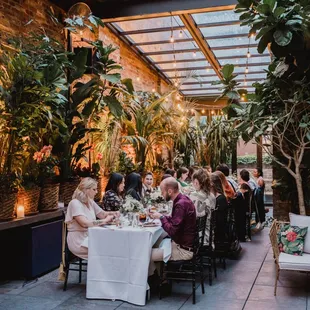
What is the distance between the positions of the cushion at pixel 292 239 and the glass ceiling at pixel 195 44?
15.7 ft

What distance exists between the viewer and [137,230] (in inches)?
173

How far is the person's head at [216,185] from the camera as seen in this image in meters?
6.03

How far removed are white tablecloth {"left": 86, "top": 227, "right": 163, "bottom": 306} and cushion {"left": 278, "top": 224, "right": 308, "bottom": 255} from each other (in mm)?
1491

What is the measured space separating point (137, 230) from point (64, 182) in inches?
93.0

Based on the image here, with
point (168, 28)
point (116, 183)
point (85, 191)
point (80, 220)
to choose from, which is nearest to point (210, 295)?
point (80, 220)

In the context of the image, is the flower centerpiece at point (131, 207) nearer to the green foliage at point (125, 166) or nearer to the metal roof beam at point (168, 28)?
the green foliage at point (125, 166)

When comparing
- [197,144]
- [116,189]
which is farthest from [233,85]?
[197,144]

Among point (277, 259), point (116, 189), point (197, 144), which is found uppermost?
point (197, 144)

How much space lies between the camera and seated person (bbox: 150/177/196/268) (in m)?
4.41

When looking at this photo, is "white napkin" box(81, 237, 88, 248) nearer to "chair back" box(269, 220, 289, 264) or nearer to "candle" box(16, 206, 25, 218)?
"candle" box(16, 206, 25, 218)

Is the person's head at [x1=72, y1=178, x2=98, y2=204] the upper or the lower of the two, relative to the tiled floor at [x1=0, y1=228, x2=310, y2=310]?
upper

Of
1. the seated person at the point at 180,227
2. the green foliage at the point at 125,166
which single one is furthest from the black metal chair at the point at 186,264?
the green foliage at the point at 125,166

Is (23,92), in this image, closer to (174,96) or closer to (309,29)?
(309,29)

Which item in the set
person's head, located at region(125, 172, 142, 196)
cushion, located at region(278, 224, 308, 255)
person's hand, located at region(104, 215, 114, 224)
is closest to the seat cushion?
cushion, located at region(278, 224, 308, 255)
